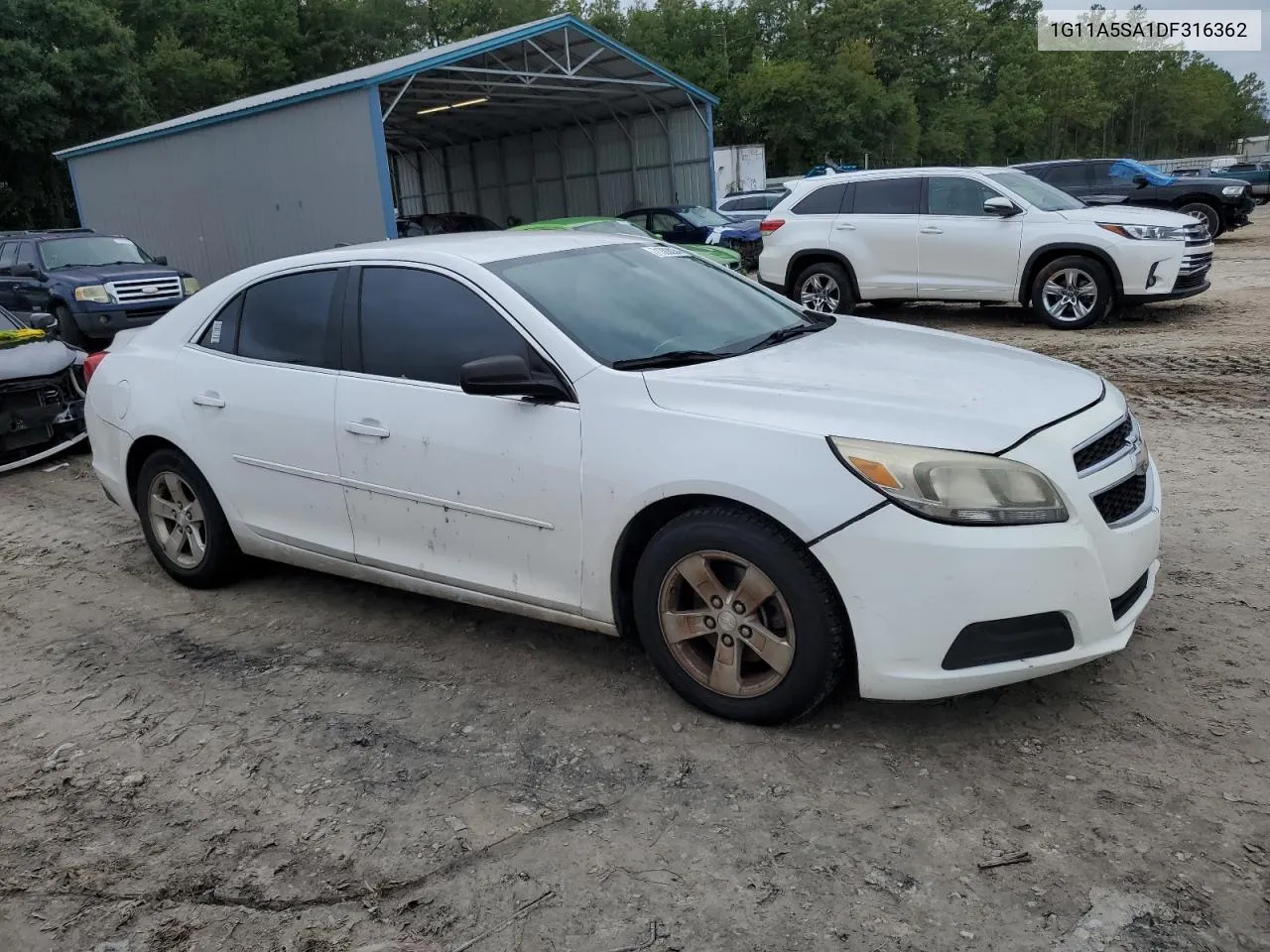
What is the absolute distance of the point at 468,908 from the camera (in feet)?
8.69

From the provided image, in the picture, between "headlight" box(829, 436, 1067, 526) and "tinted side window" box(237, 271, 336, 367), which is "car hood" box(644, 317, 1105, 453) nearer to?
"headlight" box(829, 436, 1067, 526)

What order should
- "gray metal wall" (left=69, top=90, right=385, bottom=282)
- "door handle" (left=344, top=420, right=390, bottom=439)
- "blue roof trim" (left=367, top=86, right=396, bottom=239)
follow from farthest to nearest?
"gray metal wall" (left=69, top=90, right=385, bottom=282) → "blue roof trim" (left=367, top=86, right=396, bottom=239) → "door handle" (left=344, top=420, right=390, bottom=439)

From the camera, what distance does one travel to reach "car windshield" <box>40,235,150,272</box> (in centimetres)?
1518

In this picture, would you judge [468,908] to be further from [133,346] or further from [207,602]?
[133,346]

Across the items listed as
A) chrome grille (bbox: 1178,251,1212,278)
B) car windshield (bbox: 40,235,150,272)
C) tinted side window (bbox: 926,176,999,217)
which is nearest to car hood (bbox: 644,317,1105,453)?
chrome grille (bbox: 1178,251,1212,278)

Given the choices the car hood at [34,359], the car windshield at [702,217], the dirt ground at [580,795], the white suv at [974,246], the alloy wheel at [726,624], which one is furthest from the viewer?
the car windshield at [702,217]

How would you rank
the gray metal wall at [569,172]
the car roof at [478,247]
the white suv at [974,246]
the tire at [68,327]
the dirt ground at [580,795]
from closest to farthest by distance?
1. the dirt ground at [580,795]
2. the car roof at [478,247]
3. the white suv at [974,246]
4. the tire at [68,327]
5. the gray metal wall at [569,172]

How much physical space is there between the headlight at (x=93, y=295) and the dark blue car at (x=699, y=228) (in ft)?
31.0

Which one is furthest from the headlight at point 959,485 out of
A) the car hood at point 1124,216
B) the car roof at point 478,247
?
the car hood at point 1124,216

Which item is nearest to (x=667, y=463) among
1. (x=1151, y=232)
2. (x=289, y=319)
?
(x=289, y=319)

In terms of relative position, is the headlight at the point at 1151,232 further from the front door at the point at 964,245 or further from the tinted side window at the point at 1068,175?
the tinted side window at the point at 1068,175

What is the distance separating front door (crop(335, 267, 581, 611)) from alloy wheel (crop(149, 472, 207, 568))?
117 cm

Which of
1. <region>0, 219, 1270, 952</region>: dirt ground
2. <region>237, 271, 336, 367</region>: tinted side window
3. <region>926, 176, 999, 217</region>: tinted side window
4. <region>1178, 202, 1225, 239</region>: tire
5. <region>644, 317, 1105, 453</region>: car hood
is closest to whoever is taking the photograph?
<region>0, 219, 1270, 952</region>: dirt ground

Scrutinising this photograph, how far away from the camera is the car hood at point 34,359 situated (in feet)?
25.5
